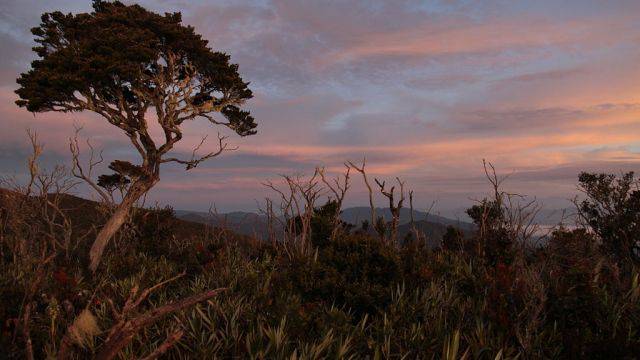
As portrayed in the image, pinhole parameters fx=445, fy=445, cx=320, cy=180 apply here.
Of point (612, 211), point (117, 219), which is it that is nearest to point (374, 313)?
point (117, 219)

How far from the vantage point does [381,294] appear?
305 inches

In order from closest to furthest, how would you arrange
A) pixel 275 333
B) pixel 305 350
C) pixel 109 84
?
pixel 305 350 < pixel 275 333 < pixel 109 84

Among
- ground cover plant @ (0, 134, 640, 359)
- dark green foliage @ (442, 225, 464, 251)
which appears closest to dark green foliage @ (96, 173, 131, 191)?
ground cover plant @ (0, 134, 640, 359)

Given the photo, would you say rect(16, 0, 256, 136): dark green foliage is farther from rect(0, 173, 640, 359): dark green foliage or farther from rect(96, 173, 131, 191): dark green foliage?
rect(0, 173, 640, 359): dark green foliage

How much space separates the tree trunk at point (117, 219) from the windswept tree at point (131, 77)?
36 millimetres

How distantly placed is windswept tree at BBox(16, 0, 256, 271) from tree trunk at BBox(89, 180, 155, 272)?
0.04m

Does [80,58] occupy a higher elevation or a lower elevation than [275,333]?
higher

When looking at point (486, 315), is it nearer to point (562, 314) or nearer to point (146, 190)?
point (562, 314)

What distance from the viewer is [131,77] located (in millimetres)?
17359

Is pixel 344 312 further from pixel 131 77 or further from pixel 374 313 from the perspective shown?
pixel 131 77

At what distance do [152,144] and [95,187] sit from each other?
2.90 m

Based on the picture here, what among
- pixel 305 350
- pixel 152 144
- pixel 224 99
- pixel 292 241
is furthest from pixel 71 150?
pixel 305 350

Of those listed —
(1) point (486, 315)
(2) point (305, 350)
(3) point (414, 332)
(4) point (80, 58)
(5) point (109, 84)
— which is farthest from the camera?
(5) point (109, 84)

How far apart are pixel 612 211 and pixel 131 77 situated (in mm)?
21652
